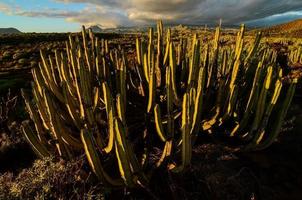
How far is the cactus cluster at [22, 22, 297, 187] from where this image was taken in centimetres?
388

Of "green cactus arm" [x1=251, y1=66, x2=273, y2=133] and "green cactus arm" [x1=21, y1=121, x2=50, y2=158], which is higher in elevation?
"green cactus arm" [x1=251, y1=66, x2=273, y2=133]

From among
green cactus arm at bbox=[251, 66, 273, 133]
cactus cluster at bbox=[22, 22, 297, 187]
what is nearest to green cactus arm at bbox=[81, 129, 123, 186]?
cactus cluster at bbox=[22, 22, 297, 187]

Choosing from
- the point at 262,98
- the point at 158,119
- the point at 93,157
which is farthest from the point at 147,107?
the point at 262,98

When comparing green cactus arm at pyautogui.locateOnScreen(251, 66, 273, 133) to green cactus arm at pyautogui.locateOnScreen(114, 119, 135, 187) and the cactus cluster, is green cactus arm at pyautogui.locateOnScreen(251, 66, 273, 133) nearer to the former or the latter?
the cactus cluster

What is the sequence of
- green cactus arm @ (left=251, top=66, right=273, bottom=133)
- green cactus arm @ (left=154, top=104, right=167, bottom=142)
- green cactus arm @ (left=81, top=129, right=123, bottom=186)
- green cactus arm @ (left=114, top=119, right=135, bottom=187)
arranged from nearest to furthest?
green cactus arm @ (left=114, top=119, right=135, bottom=187) → green cactus arm @ (left=81, top=129, right=123, bottom=186) → green cactus arm @ (left=154, top=104, right=167, bottom=142) → green cactus arm @ (left=251, top=66, right=273, bottom=133)

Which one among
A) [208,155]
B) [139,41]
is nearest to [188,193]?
[208,155]

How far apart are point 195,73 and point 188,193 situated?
5.78 feet

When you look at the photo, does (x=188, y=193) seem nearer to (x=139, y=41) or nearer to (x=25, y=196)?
(x=25, y=196)

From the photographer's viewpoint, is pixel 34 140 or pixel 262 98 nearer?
pixel 262 98

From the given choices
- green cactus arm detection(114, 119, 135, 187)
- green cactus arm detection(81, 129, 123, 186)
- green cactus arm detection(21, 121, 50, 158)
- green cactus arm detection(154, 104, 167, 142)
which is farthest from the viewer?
green cactus arm detection(21, 121, 50, 158)

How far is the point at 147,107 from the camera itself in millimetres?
4930

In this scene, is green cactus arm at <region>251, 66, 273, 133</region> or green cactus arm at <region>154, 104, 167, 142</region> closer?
green cactus arm at <region>154, 104, 167, 142</region>

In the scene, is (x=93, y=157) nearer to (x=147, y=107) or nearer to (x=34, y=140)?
(x=34, y=140)

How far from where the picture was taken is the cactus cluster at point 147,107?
3.88m
